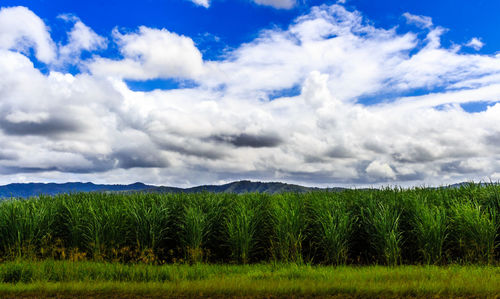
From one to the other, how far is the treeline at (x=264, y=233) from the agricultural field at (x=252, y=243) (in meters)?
0.04

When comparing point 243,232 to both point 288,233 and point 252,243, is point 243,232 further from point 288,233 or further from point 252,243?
point 288,233

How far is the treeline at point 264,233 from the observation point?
13.7 meters

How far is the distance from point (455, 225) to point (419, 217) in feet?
5.18

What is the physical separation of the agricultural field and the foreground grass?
6 centimetres

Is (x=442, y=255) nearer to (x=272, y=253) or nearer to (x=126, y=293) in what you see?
(x=272, y=253)

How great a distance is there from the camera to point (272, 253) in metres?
14.1

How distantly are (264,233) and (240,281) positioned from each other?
4.76 meters

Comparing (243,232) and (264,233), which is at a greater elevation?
(243,232)

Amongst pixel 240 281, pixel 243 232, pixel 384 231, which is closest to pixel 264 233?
pixel 243 232

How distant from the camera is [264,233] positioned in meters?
15.0

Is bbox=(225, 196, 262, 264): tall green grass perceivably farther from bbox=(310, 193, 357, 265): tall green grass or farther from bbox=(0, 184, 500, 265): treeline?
bbox=(310, 193, 357, 265): tall green grass

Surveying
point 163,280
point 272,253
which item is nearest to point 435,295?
point 272,253

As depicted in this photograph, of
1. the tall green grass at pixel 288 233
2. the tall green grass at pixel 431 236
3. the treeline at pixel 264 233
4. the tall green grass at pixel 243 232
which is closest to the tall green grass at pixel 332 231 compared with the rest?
the treeline at pixel 264 233

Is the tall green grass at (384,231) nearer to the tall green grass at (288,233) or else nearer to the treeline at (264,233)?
the treeline at (264,233)
